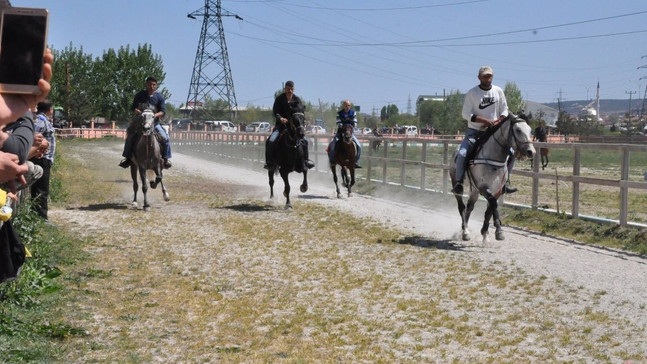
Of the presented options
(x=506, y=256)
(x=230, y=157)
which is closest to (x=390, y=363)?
(x=506, y=256)

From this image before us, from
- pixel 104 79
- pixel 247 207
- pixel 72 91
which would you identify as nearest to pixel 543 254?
pixel 247 207

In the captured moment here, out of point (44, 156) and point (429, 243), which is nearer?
point (429, 243)

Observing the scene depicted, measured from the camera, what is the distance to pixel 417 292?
899 cm

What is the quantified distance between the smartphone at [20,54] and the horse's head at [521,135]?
32.3 ft

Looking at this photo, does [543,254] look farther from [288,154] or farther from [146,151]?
[146,151]

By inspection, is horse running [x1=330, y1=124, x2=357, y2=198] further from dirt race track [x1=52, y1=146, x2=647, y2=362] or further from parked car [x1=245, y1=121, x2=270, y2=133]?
parked car [x1=245, y1=121, x2=270, y2=133]

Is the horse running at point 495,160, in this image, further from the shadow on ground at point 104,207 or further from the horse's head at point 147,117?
the shadow on ground at point 104,207

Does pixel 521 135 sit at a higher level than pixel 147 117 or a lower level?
lower

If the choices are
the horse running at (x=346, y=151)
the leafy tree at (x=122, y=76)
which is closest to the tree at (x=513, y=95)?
the leafy tree at (x=122, y=76)

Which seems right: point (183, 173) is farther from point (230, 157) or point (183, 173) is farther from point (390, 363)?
point (390, 363)

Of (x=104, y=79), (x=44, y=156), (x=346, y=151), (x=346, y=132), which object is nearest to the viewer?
(x=44, y=156)

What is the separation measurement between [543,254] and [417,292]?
3.63m

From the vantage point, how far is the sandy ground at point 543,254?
922 cm

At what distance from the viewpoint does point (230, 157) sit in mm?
44469
